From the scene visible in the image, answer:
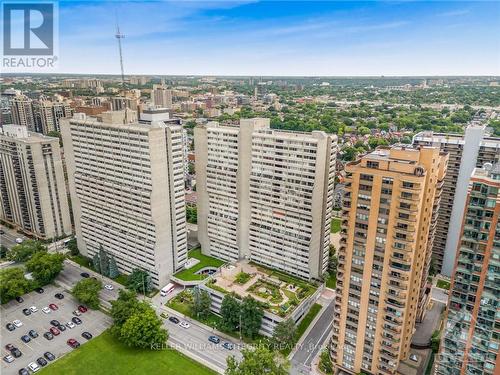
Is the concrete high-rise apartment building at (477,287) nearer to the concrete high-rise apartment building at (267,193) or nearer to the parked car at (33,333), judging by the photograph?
the concrete high-rise apartment building at (267,193)

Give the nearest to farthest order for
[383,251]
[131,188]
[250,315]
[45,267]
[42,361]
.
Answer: [383,251] < [42,361] < [250,315] < [131,188] < [45,267]

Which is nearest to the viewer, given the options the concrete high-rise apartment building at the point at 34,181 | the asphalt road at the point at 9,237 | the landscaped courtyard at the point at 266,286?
the landscaped courtyard at the point at 266,286

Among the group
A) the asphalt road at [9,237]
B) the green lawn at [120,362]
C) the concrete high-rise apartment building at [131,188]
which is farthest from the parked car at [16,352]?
the asphalt road at [9,237]

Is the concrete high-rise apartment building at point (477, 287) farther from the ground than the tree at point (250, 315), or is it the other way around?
the concrete high-rise apartment building at point (477, 287)

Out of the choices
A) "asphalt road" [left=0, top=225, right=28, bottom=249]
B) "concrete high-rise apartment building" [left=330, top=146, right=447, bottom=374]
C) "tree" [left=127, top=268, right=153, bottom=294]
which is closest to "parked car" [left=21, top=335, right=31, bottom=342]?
"tree" [left=127, top=268, right=153, bottom=294]

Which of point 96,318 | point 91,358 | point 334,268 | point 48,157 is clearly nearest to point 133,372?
point 91,358

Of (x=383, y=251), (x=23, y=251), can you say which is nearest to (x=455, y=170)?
(x=383, y=251)

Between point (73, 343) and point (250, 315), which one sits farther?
point (73, 343)

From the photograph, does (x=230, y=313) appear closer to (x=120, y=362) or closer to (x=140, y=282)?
(x=120, y=362)
